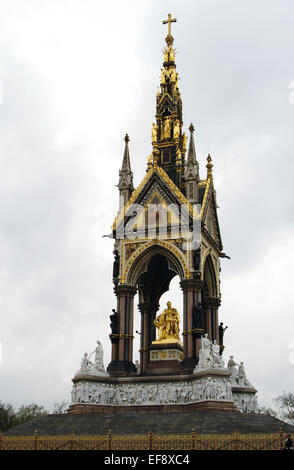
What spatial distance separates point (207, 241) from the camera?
31219mm

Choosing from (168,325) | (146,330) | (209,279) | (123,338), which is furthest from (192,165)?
(123,338)

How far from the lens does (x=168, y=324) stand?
99.1 ft

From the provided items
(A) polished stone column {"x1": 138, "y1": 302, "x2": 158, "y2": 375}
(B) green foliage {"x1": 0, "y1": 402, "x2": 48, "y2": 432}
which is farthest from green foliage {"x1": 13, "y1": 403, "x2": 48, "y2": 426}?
(A) polished stone column {"x1": 138, "y1": 302, "x2": 158, "y2": 375}

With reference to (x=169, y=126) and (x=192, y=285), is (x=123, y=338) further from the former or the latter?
(x=169, y=126)

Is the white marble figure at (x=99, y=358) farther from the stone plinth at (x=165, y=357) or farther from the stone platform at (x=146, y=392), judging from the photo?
the stone plinth at (x=165, y=357)

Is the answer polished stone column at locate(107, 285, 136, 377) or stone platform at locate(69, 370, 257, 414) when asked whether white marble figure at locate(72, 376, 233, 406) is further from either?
polished stone column at locate(107, 285, 136, 377)

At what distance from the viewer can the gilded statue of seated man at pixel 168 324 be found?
98.7ft

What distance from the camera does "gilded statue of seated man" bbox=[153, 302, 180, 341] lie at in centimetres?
3007

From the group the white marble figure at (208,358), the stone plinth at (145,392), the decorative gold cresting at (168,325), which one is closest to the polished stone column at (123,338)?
the stone plinth at (145,392)

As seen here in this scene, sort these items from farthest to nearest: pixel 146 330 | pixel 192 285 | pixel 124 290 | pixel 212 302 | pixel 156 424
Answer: pixel 146 330
pixel 212 302
pixel 124 290
pixel 192 285
pixel 156 424

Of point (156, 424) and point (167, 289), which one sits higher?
point (167, 289)
